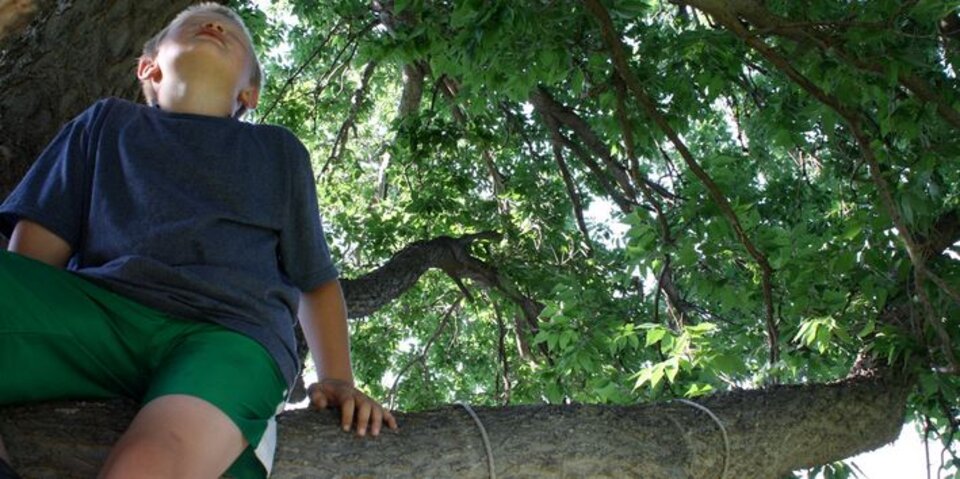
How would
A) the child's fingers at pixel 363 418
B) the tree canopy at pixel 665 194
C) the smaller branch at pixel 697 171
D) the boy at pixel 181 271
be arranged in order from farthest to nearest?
the smaller branch at pixel 697 171 < the tree canopy at pixel 665 194 < the child's fingers at pixel 363 418 < the boy at pixel 181 271

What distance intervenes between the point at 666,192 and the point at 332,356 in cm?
324

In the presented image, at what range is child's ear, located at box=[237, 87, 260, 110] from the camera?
93.6 inches

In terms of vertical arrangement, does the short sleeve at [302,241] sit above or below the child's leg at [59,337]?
above

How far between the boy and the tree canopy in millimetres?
1033

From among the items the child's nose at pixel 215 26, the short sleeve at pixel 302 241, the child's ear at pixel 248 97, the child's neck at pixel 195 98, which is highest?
the child's nose at pixel 215 26

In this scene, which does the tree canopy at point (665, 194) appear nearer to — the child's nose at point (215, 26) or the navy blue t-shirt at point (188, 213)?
the child's nose at point (215, 26)

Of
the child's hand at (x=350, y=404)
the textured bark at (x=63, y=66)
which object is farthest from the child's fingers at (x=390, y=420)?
the textured bark at (x=63, y=66)

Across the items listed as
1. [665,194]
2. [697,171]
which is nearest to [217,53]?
[697,171]

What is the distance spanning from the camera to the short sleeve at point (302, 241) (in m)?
2.17

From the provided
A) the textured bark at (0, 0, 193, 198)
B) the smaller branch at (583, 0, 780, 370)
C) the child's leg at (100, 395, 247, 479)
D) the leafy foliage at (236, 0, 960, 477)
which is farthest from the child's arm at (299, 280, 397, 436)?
the smaller branch at (583, 0, 780, 370)

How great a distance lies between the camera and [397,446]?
2023mm

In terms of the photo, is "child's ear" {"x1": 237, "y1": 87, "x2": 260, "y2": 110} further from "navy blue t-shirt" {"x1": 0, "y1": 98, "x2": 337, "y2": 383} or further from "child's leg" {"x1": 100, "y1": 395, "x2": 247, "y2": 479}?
"child's leg" {"x1": 100, "y1": 395, "x2": 247, "y2": 479}

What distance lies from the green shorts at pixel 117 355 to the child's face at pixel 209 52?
61 centimetres

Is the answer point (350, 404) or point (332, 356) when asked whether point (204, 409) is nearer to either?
point (350, 404)
